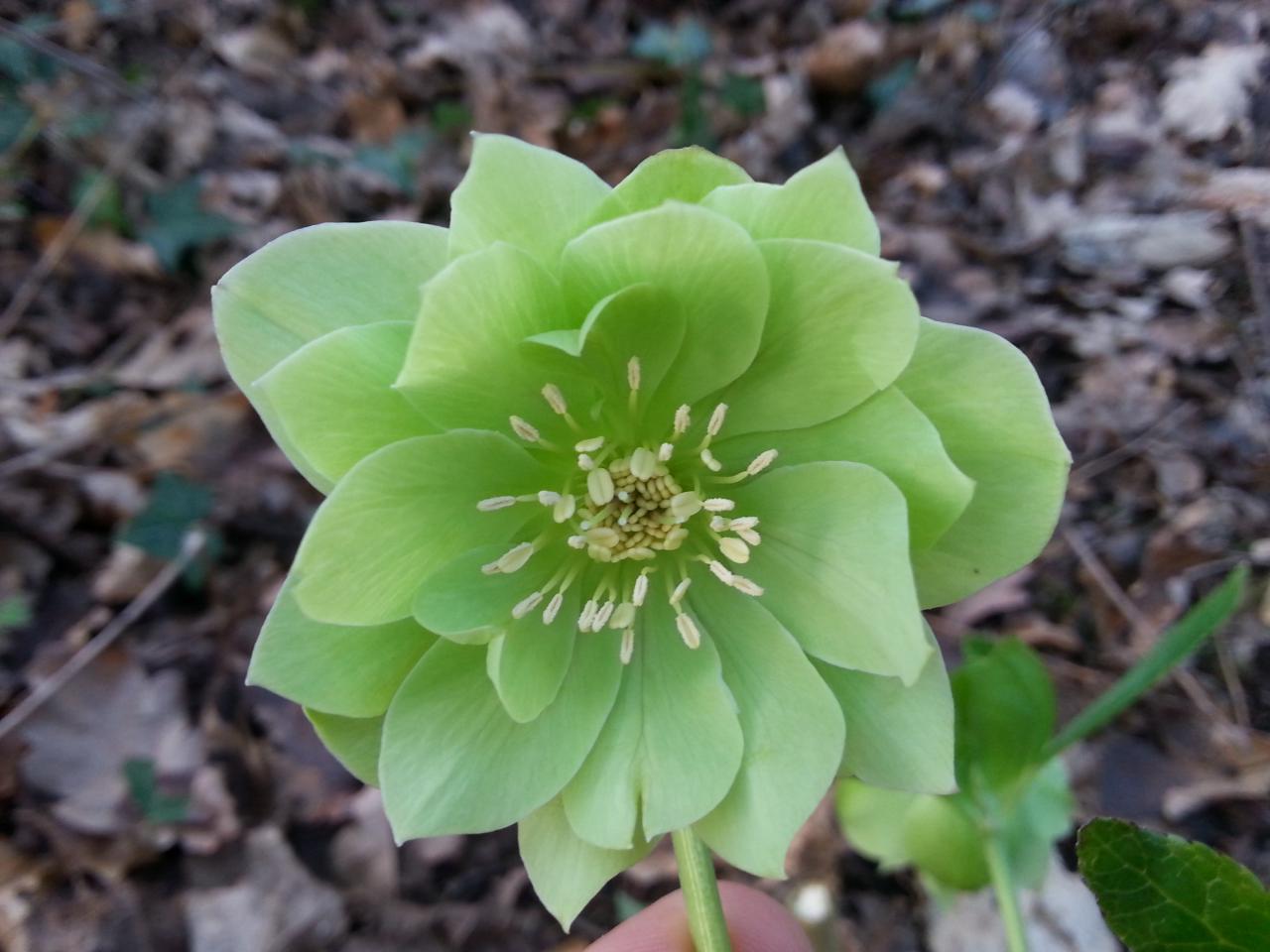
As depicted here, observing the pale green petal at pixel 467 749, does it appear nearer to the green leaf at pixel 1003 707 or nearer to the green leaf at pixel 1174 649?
the green leaf at pixel 1003 707

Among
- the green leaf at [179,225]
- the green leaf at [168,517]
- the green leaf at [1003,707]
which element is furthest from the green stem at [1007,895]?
the green leaf at [179,225]

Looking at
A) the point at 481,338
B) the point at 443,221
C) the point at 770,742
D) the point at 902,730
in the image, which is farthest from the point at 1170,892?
the point at 443,221

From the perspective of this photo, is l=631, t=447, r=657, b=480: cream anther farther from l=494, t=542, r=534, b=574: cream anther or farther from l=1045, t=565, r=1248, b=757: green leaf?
l=1045, t=565, r=1248, b=757: green leaf

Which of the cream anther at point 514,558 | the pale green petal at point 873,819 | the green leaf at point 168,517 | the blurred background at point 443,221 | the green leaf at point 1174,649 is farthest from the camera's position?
the green leaf at point 168,517

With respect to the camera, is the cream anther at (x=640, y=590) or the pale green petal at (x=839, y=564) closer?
the pale green petal at (x=839, y=564)

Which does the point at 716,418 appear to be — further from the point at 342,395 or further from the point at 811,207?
the point at 342,395

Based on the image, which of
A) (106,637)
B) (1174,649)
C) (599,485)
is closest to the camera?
(599,485)
